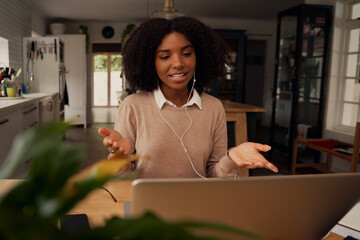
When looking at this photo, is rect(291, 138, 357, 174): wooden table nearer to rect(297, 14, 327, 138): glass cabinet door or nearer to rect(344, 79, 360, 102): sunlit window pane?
rect(297, 14, 327, 138): glass cabinet door

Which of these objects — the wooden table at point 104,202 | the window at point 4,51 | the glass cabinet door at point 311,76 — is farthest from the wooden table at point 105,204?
the window at point 4,51

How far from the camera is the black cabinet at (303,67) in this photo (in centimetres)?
441

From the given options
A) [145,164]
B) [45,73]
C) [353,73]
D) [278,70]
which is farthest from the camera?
[45,73]

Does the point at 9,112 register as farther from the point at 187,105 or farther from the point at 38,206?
the point at 38,206

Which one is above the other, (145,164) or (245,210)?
(245,210)

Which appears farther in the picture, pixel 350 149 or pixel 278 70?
pixel 278 70

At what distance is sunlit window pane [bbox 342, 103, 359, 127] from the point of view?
165 inches

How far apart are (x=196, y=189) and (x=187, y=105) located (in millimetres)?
990

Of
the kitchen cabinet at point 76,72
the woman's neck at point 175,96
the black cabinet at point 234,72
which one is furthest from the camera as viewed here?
the kitchen cabinet at point 76,72

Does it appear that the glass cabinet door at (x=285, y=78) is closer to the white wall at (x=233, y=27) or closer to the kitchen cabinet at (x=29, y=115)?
the white wall at (x=233, y=27)

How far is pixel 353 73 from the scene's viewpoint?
Answer: 4.22 meters

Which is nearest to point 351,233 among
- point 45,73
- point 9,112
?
point 9,112

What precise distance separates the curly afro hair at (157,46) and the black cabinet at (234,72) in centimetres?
587

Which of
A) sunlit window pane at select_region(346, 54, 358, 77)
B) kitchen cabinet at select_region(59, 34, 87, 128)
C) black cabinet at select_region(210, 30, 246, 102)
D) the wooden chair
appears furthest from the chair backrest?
kitchen cabinet at select_region(59, 34, 87, 128)
